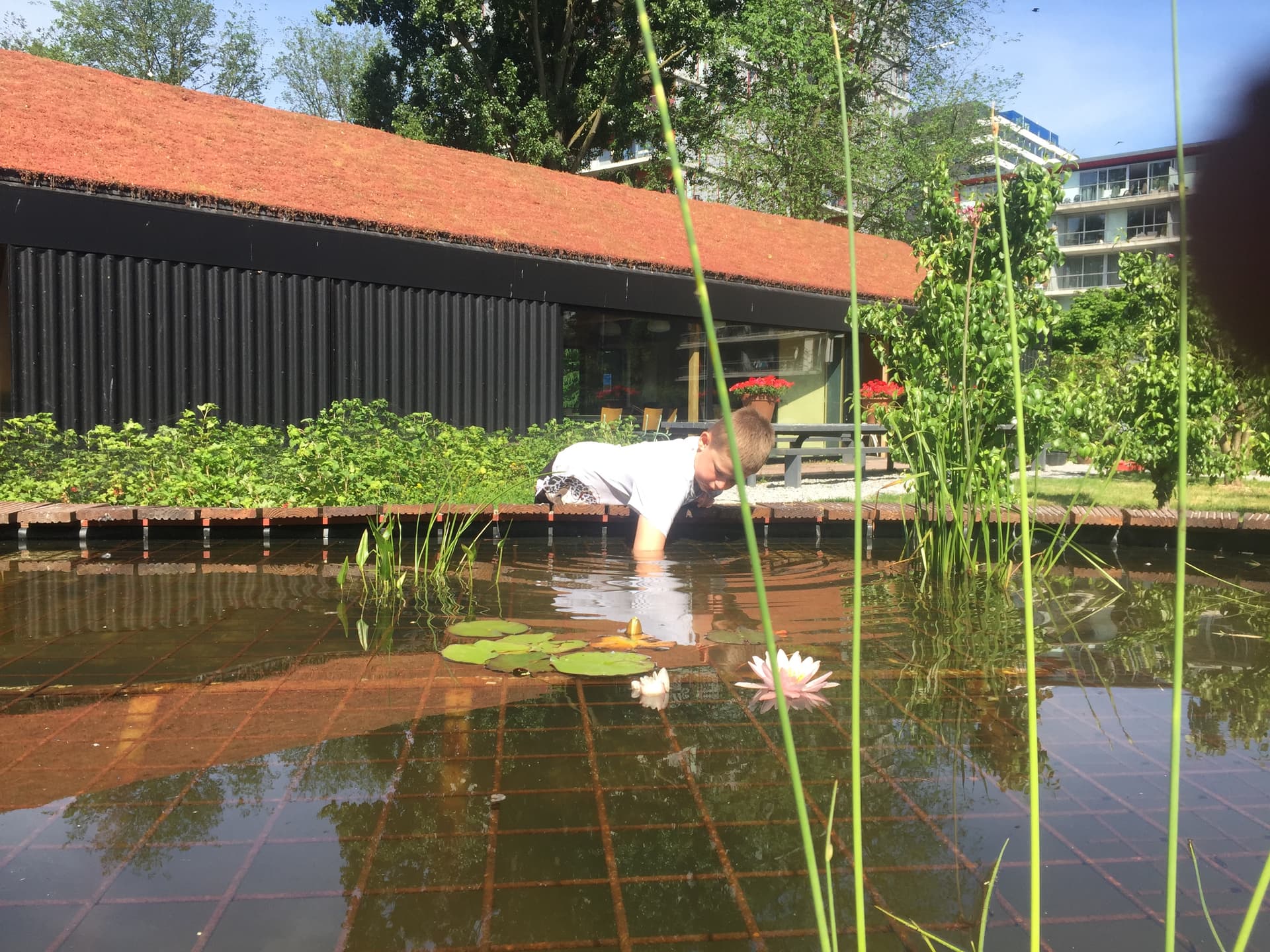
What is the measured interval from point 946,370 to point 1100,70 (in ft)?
17.2

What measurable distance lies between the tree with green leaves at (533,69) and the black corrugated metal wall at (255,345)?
11968 mm

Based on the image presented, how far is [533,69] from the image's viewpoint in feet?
80.1

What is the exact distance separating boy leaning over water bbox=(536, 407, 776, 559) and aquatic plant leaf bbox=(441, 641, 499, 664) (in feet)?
5.35

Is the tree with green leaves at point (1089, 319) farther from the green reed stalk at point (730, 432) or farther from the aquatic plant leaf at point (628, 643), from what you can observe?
the green reed stalk at point (730, 432)

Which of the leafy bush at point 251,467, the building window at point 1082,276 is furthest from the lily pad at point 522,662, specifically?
the building window at point 1082,276

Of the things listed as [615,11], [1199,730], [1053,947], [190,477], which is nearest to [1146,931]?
[1053,947]

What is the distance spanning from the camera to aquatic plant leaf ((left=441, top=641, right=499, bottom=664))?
348cm

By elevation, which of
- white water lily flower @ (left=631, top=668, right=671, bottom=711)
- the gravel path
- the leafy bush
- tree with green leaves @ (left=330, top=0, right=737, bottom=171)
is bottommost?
white water lily flower @ (left=631, top=668, right=671, bottom=711)

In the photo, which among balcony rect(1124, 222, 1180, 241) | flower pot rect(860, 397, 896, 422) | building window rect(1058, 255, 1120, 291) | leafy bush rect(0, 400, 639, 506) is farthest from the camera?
building window rect(1058, 255, 1120, 291)

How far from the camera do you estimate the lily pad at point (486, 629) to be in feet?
12.7

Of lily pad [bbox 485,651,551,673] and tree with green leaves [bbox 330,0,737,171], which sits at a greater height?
tree with green leaves [bbox 330,0,737,171]

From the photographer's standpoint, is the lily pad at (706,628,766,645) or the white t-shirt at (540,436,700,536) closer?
the lily pad at (706,628,766,645)

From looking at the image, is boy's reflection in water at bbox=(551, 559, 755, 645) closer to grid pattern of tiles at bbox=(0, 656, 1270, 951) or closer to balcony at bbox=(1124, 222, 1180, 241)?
grid pattern of tiles at bbox=(0, 656, 1270, 951)

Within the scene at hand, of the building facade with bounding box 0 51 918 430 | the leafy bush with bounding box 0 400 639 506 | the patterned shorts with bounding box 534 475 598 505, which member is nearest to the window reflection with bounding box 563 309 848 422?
the building facade with bounding box 0 51 918 430
